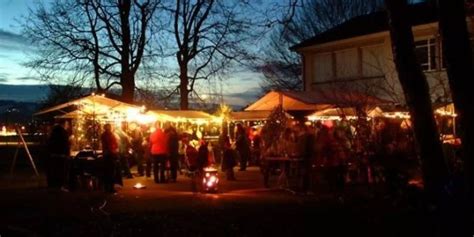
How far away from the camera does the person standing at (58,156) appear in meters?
19.8

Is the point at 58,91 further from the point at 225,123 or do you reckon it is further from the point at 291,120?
the point at 291,120

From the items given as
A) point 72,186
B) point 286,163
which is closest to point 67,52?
point 72,186

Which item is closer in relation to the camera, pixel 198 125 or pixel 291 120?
pixel 291 120

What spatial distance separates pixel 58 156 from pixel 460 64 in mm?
13702

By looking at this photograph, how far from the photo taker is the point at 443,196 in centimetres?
731

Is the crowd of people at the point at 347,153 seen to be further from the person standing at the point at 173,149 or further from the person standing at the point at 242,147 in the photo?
the person standing at the point at 242,147

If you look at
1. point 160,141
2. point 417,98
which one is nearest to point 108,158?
point 160,141

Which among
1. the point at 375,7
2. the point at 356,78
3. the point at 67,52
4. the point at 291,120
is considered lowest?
the point at 291,120

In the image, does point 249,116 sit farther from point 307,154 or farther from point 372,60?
point 307,154

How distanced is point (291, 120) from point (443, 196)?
1697cm

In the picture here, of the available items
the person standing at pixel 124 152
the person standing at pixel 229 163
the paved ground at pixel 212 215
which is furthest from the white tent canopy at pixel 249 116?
the paved ground at pixel 212 215

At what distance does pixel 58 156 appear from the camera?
19.7 meters

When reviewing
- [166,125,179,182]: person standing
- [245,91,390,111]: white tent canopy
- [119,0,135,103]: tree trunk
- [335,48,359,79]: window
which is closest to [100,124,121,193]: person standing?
[166,125,179,182]: person standing

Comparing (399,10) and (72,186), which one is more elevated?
(399,10)
